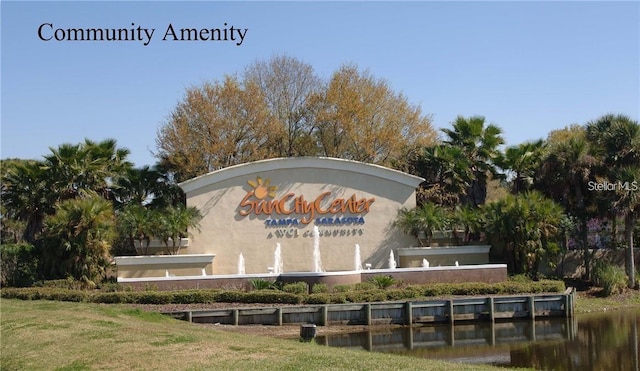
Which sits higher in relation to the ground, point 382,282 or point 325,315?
point 382,282

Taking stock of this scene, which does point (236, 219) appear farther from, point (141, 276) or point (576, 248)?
point (576, 248)

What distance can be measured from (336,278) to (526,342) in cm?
993

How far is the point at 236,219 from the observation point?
37281mm

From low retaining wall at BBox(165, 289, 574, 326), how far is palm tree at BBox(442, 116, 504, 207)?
466 inches

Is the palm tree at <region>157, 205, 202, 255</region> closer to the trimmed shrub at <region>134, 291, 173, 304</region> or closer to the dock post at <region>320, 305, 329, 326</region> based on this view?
the trimmed shrub at <region>134, 291, 173, 304</region>

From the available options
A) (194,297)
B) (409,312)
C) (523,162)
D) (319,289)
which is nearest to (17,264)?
(194,297)

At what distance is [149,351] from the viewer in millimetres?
16312

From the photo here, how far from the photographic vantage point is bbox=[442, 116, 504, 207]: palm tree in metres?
40.8

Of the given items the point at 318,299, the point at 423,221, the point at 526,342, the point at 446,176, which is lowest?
the point at 526,342

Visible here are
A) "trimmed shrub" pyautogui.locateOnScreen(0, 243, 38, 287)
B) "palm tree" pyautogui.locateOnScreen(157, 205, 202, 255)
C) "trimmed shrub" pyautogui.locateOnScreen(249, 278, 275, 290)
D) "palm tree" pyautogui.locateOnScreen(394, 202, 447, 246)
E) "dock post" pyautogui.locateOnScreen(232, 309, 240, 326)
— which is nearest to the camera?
"dock post" pyautogui.locateOnScreen(232, 309, 240, 326)

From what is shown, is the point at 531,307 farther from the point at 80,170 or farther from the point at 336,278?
the point at 80,170

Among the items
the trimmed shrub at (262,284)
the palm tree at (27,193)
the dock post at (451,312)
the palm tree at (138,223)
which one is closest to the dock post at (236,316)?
the trimmed shrub at (262,284)

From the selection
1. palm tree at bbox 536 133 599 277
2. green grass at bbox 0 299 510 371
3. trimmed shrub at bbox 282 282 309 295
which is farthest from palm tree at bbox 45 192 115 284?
palm tree at bbox 536 133 599 277

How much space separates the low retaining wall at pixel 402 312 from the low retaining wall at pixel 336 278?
365cm
